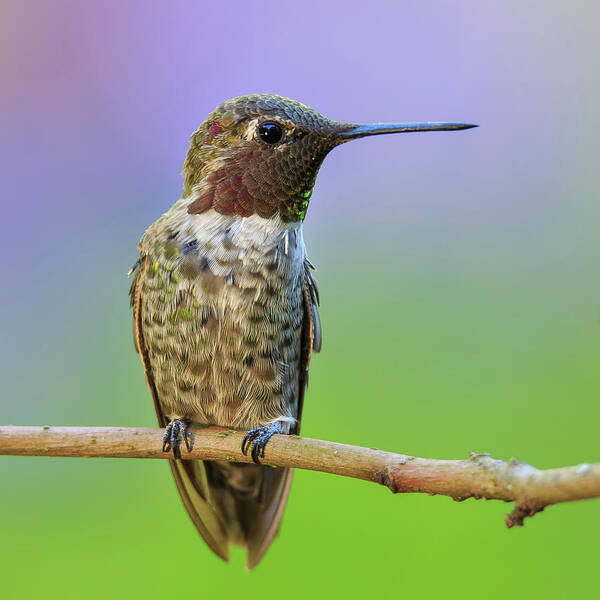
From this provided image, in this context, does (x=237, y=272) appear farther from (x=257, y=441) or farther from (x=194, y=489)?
(x=194, y=489)

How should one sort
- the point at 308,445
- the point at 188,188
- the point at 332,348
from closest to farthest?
the point at 308,445
the point at 188,188
the point at 332,348

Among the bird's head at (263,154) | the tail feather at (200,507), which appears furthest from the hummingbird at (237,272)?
the tail feather at (200,507)

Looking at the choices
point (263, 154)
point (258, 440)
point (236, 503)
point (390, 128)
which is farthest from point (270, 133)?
point (236, 503)

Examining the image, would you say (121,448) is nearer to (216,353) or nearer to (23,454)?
(23,454)

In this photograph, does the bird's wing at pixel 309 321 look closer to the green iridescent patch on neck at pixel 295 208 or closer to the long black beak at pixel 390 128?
the green iridescent patch on neck at pixel 295 208

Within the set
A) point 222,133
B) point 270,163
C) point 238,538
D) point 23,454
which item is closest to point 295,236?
point 270,163
